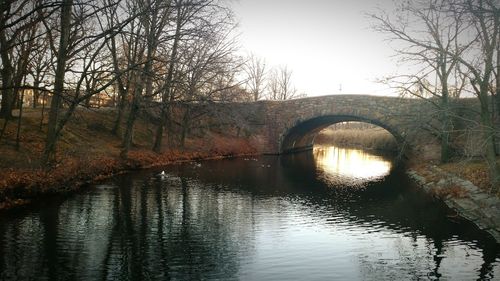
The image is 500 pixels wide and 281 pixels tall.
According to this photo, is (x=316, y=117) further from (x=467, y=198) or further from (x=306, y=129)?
(x=467, y=198)

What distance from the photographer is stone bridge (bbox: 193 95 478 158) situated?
83.6ft

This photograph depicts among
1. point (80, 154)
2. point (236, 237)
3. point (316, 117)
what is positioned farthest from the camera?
point (316, 117)

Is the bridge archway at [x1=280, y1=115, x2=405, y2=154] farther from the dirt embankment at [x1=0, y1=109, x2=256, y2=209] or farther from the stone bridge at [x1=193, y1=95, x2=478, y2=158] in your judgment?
the dirt embankment at [x1=0, y1=109, x2=256, y2=209]

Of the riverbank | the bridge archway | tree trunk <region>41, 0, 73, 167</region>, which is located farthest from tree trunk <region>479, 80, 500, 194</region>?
tree trunk <region>41, 0, 73, 167</region>

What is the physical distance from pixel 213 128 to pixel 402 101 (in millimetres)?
16367

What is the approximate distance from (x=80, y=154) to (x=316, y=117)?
19543 millimetres

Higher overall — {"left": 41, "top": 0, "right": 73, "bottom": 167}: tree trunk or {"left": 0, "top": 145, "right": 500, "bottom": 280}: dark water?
{"left": 41, "top": 0, "right": 73, "bottom": 167}: tree trunk

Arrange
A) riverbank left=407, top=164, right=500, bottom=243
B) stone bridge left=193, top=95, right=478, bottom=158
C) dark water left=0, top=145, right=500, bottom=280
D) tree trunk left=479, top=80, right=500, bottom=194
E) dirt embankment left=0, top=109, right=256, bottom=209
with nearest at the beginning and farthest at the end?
dark water left=0, top=145, right=500, bottom=280, riverbank left=407, top=164, right=500, bottom=243, dirt embankment left=0, top=109, right=256, bottom=209, tree trunk left=479, top=80, right=500, bottom=194, stone bridge left=193, top=95, right=478, bottom=158

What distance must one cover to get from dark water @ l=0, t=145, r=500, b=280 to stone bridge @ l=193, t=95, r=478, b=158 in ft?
32.9

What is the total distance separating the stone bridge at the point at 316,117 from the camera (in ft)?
83.6

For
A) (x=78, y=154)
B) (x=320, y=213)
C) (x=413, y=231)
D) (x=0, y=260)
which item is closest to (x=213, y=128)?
(x=78, y=154)

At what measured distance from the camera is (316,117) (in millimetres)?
31797

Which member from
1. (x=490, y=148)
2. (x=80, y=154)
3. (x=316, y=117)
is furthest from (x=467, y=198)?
Result: (x=316, y=117)

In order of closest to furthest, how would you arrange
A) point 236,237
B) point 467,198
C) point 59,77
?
point 236,237 < point 467,198 < point 59,77
